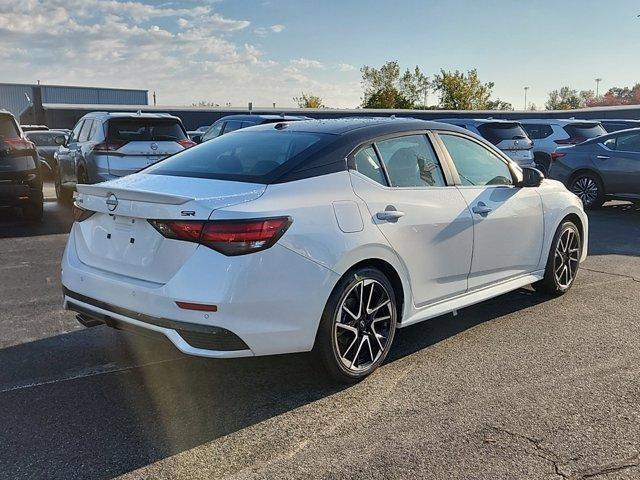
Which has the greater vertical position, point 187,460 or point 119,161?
point 119,161

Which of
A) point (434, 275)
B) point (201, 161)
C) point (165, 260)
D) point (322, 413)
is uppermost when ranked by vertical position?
point (201, 161)

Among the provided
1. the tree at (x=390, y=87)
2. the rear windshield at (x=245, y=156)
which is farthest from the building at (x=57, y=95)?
the rear windshield at (x=245, y=156)

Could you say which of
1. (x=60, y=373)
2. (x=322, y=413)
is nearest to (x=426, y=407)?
(x=322, y=413)

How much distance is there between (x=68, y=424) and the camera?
334cm

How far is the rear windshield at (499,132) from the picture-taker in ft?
46.5

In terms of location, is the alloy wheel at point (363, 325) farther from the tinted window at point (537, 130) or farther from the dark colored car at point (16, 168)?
the tinted window at point (537, 130)

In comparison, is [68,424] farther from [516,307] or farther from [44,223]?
[44,223]

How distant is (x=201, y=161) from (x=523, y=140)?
1155 centimetres

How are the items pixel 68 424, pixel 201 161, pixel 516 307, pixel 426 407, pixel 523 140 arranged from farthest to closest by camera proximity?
pixel 523 140 → pixel 516 307 → pixel 201 161 → pixel 426 407 → pixel 68 424

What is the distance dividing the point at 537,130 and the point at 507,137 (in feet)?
10.7

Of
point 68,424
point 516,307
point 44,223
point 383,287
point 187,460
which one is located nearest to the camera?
point 187,460

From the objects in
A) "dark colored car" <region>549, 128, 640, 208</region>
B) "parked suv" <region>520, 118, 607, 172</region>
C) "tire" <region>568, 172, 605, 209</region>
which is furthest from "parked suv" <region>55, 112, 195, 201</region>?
"parked suv" <region>520, 118, 607, 172</region>

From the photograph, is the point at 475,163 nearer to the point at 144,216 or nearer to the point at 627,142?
the point at 144,216

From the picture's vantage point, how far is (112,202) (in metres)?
3.67
